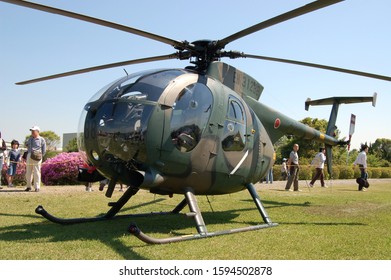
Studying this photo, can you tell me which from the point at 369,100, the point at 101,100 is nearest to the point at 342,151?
the point at 369,100

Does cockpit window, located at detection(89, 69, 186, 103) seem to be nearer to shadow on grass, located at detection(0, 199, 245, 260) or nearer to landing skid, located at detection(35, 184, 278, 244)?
landing skid, located at detection(35, 184, 278, 244)

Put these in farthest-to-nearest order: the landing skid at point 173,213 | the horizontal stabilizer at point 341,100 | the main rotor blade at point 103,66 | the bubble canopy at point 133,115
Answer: the horizontal stabilizer at point 341,100 → the main rotor blade at point 103,66 → the bubble canopy at point 133,115 → the landing skid at point 173,213

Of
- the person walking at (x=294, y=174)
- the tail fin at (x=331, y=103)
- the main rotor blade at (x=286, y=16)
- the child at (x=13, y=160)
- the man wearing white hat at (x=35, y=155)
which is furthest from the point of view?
the person walking at (x=294, y=174)

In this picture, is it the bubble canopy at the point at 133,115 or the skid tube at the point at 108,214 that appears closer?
the bubble canopy at the point at 133,115

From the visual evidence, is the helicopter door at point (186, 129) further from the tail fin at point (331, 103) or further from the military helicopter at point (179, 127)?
the tail fin at point (331, 103)

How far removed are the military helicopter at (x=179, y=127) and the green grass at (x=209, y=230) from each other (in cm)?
37

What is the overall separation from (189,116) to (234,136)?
115 cm

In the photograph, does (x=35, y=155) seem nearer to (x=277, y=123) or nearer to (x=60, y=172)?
(x=60, y=172)

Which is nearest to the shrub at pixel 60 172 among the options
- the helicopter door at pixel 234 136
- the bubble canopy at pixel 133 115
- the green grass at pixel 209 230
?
the green grass at pixel 209 230

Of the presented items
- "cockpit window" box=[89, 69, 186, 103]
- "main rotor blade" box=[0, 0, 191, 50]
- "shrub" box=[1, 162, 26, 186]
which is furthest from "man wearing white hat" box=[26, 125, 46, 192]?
"main rotor blade" box=[0, 0, 191, 50]

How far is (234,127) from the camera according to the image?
253 inches

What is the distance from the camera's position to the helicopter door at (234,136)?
20.7 ft

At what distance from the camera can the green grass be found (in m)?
4.71

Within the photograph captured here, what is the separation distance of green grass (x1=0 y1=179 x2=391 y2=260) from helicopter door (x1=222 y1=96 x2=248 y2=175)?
3.89ft
